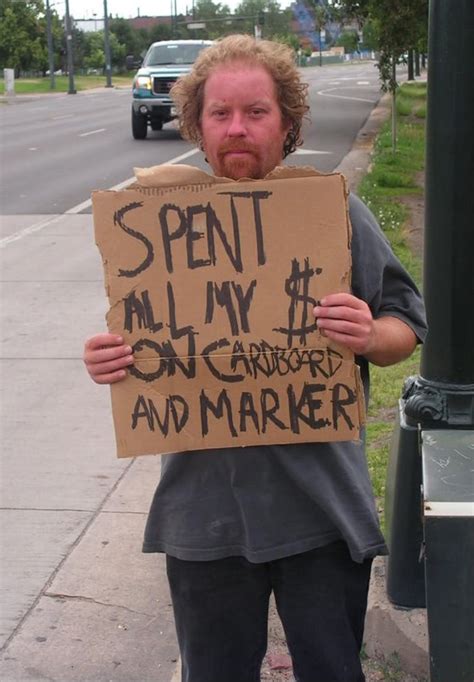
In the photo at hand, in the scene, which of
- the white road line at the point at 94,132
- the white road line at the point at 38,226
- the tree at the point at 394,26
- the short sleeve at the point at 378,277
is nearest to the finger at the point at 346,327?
the short sleeve at the point at 378,277

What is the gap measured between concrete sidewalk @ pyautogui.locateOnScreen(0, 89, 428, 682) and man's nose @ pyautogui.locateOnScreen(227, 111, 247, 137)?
170cm

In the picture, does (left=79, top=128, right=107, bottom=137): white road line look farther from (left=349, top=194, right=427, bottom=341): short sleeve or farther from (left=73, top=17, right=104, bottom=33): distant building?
(left=73, top=17, right=104, bottom=33): distant building

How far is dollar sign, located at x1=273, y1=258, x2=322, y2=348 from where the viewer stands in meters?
2.07

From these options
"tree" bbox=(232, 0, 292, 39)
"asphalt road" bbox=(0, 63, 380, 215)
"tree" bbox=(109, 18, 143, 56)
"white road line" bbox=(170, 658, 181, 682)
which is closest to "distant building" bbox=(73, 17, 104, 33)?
"tree" bbox=(232, 0, 292, 39)

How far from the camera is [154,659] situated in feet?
11.0

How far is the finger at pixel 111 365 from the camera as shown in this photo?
6.81 feet

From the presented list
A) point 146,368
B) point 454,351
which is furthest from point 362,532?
point 454,351

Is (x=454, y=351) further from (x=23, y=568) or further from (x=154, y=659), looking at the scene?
(x=23, y=568)

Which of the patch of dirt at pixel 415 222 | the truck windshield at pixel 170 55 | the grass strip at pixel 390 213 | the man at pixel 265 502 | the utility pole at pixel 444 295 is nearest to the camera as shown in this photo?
the man at pixel 265 502

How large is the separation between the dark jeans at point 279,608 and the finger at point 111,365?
43 centimetres

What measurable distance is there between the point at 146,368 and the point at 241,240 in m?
0.31

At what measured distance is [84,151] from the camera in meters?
19.2

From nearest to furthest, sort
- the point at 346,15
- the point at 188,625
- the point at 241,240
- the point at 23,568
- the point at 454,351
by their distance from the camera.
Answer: the point at 241,240 < the point at 188,625 < the point at 454,351 < the point at 23,568 < the point at 346,15

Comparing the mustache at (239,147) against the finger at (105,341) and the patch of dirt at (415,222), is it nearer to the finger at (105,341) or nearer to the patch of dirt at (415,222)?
the finger at (105,341)
